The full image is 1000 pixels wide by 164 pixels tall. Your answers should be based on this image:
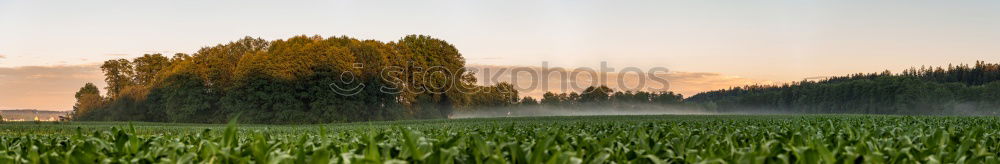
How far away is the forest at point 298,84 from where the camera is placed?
64.3 m

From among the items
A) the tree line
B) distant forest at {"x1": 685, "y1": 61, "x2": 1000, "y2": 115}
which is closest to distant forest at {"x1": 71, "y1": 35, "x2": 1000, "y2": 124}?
the tree line

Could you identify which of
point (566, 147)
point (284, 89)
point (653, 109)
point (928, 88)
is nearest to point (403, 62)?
point (284, 89)

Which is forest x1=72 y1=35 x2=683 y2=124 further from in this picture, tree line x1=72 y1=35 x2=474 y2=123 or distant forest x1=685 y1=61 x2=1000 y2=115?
distant forest x1=685 y1=61 x2=1000 y2=115

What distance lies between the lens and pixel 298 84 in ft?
213

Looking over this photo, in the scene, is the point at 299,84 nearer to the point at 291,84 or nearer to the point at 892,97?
the point at 291,84

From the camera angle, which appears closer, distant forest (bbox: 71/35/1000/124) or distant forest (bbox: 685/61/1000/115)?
distant forest (bbox: 71/35/1000/124)

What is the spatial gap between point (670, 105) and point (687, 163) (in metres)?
148

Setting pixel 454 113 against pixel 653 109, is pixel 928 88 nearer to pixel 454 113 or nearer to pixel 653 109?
pixel 653 109

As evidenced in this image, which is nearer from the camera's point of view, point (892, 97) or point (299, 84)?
point (299, 84)

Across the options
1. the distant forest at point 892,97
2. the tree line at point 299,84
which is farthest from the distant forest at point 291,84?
the distant forest at point 892,97

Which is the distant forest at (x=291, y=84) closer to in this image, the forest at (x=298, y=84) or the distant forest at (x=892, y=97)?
the forest at (x=298, y=84)

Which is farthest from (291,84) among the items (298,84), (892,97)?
(892,97)

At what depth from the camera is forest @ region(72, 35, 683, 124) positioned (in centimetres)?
6431

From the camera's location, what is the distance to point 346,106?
210ft
